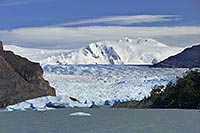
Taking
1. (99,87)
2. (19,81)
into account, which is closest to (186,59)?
(19,81)

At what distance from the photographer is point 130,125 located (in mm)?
31984

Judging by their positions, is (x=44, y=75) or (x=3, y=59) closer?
(x=44, y=75)

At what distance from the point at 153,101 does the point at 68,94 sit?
9.28 metres

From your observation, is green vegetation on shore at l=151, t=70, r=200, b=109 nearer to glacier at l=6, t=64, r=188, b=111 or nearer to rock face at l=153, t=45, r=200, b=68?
glacier at l=6, t=64, r=188, b=111

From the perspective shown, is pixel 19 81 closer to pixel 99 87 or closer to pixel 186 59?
pixel 99 87

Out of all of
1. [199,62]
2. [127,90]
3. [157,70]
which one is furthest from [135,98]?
[199,62]

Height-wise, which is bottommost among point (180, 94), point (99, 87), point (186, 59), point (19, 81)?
point (180, 94)

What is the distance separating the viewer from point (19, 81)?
79625mm

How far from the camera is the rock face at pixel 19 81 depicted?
75438mm

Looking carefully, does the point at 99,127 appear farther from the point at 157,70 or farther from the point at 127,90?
the point at 157,70

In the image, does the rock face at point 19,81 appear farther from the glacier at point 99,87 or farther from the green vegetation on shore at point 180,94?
the green vegetation on shore at point 180,94

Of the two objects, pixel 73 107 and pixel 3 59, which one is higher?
pixel 3 59

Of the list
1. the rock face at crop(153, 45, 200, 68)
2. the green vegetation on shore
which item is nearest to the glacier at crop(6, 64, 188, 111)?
the green vegetation on shore

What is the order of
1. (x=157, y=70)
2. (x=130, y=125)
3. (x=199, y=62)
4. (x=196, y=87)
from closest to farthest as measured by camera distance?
(x=130, y=125) < (x=196, y=87) < (x=157, y=70) < (x=199, y=62)
